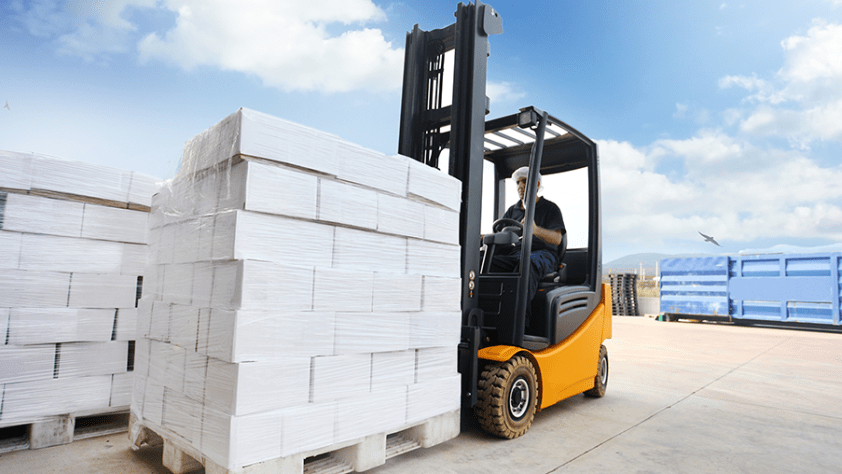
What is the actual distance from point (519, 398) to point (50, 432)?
2852 mm

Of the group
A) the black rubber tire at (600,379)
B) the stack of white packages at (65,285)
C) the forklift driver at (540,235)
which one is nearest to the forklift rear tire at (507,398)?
the forklift driver at (540,235)

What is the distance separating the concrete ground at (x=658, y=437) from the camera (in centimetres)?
266

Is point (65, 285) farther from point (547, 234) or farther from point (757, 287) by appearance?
point (757, 287)

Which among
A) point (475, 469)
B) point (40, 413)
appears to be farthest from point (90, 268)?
point (475, 469)

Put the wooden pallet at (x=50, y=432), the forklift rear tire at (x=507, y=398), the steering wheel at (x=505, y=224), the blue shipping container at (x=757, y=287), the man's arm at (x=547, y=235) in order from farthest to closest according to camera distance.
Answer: the blue shipping container at (x=757, y=287), the man's arm at (x=547, y=235), the steering wheel at (x=505, y=224), the forklift rear tire at (x=507, y=398), the wooden pallet at (x=50, y=432)

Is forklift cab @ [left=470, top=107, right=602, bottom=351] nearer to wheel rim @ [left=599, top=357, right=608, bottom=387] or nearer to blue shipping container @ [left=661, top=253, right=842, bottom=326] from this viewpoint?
wheel rim @ [left=599, top=357, right=608, bottom=387]

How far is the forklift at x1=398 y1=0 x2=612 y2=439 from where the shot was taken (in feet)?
10.3

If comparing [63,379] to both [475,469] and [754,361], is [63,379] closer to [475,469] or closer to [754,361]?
[475,469]

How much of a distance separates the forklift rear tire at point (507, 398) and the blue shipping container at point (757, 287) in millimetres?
12451

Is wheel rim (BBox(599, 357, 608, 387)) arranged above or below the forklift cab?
below

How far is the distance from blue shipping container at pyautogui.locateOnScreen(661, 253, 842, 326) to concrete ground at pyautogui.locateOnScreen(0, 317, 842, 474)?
7.33m

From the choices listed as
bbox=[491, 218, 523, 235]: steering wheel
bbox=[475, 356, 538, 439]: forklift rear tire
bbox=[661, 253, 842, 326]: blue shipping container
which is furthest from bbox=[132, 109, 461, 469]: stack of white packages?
bbox=[661, 253, 842, 326]: blue shipping container

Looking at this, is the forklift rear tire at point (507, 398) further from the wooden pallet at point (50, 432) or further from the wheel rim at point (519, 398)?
the wooden pallet at point (50, 432)

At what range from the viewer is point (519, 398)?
10.7ft
